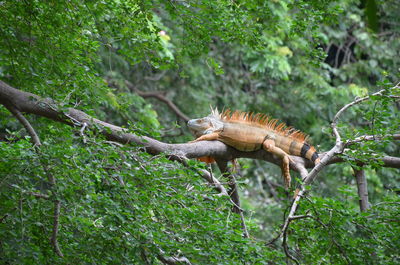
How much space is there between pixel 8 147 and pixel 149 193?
878 millimetres

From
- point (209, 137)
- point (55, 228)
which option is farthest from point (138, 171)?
point (209, 137)

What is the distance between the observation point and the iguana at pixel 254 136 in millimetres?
5266

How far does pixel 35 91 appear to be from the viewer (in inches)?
186

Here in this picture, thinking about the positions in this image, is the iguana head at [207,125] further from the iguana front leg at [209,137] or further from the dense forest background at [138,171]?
the dense forest background at [138,171]

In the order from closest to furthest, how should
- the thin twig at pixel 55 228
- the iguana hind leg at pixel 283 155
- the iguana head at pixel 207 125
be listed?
the thin twig at pixel 55 228 → the iguana hind leg at pixel 283 155 → the iguana head at pixel 207 125

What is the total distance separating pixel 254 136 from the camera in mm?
5402

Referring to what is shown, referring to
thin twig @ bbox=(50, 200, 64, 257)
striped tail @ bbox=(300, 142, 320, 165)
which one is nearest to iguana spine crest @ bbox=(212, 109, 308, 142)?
striped tail @ bbox=(300, 142, 320, 165)

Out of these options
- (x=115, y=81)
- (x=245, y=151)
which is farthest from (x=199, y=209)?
(x=115, y=81)

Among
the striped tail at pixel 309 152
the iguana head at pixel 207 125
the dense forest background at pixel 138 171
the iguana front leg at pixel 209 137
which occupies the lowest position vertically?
the iguana head at pixel 207 125

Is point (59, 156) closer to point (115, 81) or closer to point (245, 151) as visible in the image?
point (245, 151)

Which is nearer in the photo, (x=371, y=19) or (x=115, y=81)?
(x=371, y=19)

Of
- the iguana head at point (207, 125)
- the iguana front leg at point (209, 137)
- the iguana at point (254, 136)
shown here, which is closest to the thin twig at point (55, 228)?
the iguana at point (254, 136)

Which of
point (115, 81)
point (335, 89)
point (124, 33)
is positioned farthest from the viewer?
point (335, 89)

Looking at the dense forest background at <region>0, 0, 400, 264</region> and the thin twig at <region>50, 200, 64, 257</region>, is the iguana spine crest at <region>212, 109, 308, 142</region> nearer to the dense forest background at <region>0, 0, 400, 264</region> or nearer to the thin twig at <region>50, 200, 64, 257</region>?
the dense forest background at <region>0, 0, 400, 264</region>
